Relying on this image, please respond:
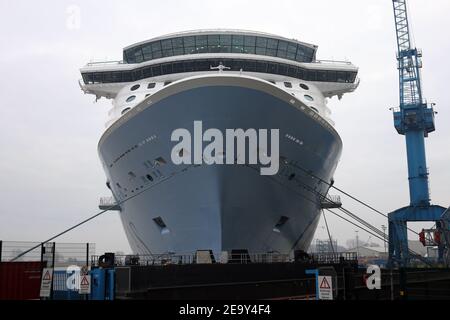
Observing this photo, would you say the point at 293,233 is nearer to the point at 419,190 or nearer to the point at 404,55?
the point at 419,190

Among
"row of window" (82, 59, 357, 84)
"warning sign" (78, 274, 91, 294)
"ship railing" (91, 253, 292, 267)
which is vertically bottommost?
→ "warning sign" (78, 274, 91, 294)

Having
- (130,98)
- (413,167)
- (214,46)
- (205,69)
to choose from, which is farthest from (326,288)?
(413,167)

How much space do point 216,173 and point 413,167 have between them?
88.7 feet

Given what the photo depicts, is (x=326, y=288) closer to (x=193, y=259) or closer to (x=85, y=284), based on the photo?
(x=85, y=284)

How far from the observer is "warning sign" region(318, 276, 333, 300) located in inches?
376

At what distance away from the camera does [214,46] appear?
25266 millimetres

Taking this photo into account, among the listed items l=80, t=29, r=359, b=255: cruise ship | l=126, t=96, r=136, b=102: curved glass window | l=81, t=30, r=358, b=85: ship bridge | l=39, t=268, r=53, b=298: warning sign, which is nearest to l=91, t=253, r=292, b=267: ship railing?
l=80, t=29, r=359, b=255: cruise ship

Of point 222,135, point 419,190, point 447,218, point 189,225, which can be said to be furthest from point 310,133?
point 419,190

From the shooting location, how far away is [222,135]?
1708 centimetres

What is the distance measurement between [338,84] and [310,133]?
9.37m

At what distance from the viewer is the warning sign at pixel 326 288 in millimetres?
9562

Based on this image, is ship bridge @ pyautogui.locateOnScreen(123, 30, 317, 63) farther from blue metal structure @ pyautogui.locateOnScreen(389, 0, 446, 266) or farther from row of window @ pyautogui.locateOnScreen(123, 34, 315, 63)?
blue metal structure @ pyautogui.locateOnScreen(389, 0, 446, 266)

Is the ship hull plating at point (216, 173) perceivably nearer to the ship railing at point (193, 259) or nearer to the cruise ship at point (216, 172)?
the cruise ship at point (216, 172)

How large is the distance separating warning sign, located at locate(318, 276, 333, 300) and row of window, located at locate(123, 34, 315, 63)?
17.9 m
